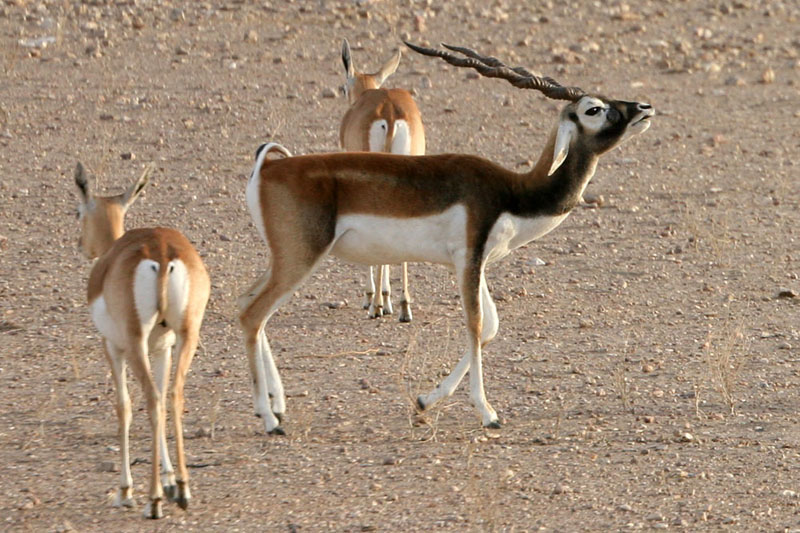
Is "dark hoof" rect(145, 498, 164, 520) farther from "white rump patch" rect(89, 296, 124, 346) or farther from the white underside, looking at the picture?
the white underside

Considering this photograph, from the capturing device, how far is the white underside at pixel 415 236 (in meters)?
6.70

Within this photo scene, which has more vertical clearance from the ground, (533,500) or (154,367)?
(154,367)

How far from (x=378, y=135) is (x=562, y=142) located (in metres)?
2.29

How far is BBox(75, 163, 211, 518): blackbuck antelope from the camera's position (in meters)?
5.46

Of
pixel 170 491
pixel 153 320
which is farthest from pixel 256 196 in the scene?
pixel 170 491

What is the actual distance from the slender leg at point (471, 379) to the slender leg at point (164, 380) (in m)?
1.43

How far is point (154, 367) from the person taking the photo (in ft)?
19.5

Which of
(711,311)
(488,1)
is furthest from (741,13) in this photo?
(711,311)

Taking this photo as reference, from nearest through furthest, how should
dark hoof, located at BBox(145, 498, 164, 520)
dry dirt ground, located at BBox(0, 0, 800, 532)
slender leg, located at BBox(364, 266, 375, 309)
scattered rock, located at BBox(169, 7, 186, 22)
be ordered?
dark hoof, located at BBox(145, 498, 164, 520) < dry dirt ground, located at BBox(0, 0, 800, 532) < slender leg, located at BBox(364, 266, 375, 309) < scattered rock, located at BBox(169, 7, 186, 22)

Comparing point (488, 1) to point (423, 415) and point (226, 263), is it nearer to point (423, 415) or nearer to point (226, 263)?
A: point (226, 263)

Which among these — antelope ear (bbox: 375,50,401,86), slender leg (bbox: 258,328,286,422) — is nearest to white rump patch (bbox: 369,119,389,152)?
antelope ear (bbox: 375,50,401,86)

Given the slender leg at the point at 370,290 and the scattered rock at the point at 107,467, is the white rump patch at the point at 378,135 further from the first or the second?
the scattered rock at the point at 107,467

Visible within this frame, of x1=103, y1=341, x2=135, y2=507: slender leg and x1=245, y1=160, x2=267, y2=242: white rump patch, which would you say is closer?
x1=103, y1=341, x2=135, y2=507: slender leg

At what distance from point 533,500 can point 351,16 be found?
12.2 metres
